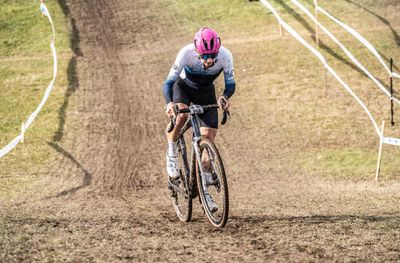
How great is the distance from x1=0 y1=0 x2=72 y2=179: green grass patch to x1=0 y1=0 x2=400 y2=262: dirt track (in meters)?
0.46

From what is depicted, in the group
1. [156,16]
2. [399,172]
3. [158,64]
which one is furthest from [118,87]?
[399,172]

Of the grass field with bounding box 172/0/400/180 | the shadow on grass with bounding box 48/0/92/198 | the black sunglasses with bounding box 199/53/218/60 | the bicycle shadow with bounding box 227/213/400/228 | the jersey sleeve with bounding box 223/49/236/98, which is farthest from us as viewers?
the grass field with bounding box 172/0/400/180

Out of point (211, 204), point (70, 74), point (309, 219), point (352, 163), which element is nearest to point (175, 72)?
point (211, 204)

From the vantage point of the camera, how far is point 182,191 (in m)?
9.06

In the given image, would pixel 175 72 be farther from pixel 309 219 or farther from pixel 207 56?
pixel 309 219

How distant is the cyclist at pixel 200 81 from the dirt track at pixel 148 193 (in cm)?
117

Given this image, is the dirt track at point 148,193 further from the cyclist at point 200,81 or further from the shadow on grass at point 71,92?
the cyclist at point 200,81

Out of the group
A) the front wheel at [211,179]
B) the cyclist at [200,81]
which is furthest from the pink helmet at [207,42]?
the front wheel at [211,179]

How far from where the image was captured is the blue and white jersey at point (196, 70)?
876 centimetres

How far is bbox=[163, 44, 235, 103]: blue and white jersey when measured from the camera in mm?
8758

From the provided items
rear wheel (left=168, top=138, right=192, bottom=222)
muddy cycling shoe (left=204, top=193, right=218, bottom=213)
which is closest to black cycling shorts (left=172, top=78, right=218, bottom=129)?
rear wheel (left=168, top=138, right=192, bottom=222)

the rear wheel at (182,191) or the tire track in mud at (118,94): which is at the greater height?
the tire track in mud at (118,94)

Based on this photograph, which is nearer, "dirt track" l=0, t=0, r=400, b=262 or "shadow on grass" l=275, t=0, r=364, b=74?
"dirt track" l=0, t=0, r=400, b=262

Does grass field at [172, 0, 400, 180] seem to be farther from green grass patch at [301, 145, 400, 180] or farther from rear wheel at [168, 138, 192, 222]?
rear wheel at [168, 138, 192, 222]
